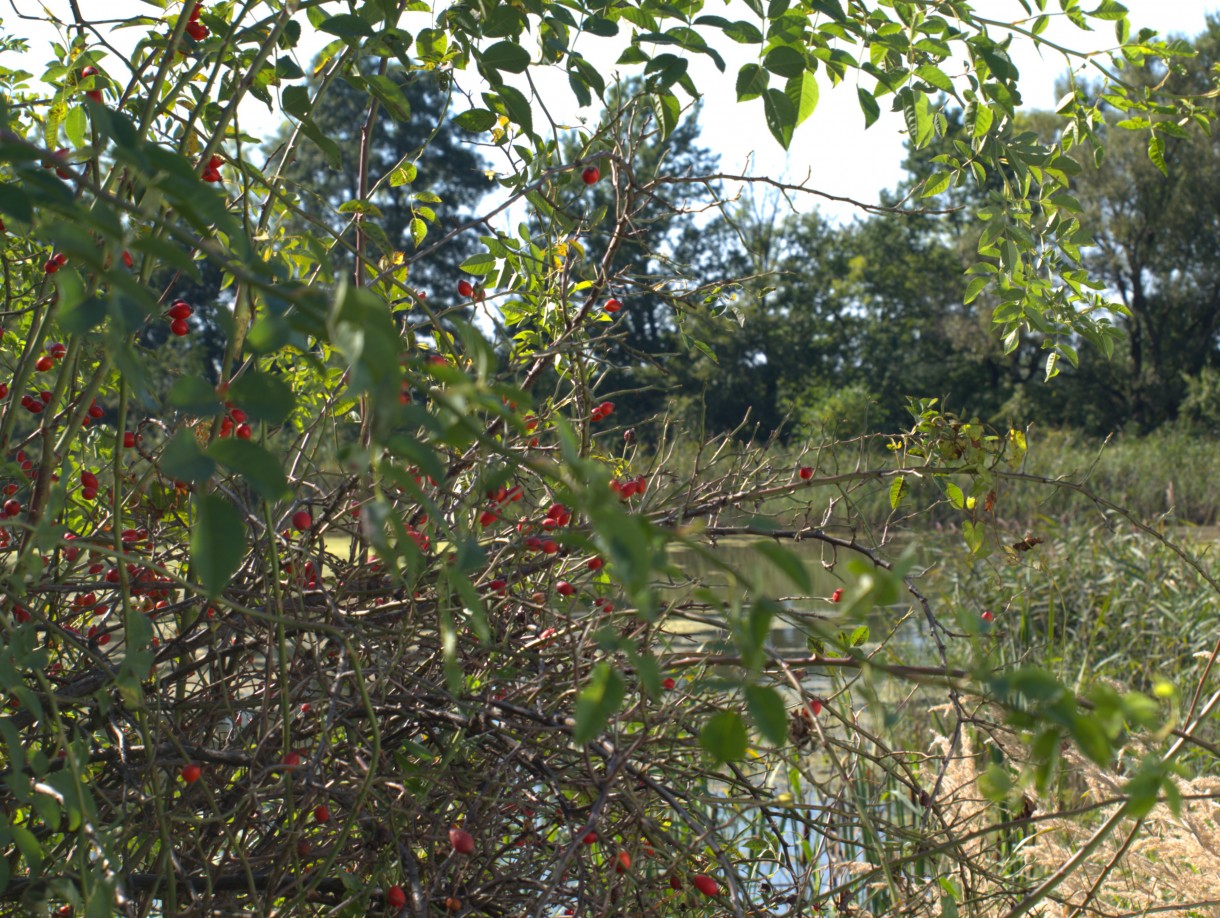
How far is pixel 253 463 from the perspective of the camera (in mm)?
562

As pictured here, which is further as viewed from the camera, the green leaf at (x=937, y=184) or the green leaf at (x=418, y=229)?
the green leaf at (x=418, y=229)

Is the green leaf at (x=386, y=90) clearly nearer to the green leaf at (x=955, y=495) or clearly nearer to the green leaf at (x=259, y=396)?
the green leaf at (x=259, y=396)

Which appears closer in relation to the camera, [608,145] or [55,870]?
[55,870]

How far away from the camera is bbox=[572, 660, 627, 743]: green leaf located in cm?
58

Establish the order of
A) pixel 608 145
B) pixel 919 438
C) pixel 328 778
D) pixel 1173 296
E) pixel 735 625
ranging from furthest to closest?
1. pixel 1173 296
2. pixel 608 145
3. pixel 919 438
4. pixel 328 778
5. pixel 735 625

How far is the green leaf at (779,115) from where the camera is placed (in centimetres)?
115

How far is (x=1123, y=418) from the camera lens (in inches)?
993

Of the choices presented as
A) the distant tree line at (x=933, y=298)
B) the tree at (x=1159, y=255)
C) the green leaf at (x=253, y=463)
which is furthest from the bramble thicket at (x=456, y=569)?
the tree at (x=1159, y=255)

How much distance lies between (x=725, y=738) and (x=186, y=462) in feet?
1.05

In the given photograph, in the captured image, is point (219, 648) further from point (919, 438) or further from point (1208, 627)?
point (1208, 627)

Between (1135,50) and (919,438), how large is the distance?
618 mm

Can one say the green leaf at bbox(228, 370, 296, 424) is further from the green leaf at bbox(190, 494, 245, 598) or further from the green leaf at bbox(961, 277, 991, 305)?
the green leaf at bbox(961, 277, 991, 305)

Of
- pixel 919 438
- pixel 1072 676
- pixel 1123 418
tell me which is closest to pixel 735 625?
pixel 919 438

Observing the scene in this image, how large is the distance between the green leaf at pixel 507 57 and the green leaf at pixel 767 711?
0.84 metres
